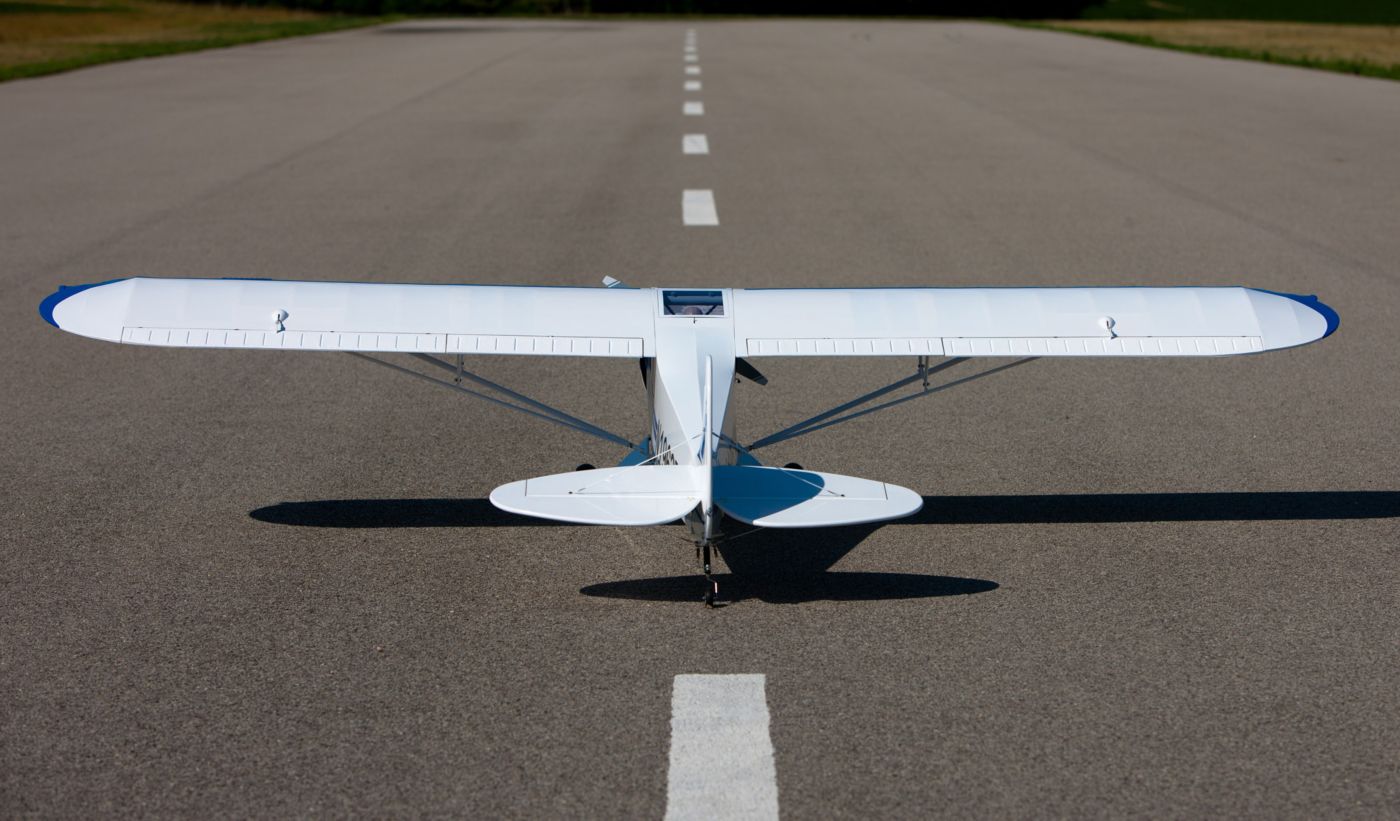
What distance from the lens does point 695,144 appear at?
22609 millimetres

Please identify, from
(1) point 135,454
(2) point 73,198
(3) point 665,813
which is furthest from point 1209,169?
(3) point 665,813

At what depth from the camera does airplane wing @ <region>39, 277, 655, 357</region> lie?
6.19 meters

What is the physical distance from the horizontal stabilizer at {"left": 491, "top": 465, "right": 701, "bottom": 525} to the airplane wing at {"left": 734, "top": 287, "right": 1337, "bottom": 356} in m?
1.07

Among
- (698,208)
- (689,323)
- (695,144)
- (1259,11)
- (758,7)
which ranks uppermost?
(689,323)

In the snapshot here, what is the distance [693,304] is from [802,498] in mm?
1450

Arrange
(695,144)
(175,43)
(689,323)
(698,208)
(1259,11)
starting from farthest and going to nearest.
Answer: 1. (1259,11)
2. (175,43)
3. (695,144)
4. (698,208)
5. (689,323)

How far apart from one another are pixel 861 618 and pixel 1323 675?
1.66 meters

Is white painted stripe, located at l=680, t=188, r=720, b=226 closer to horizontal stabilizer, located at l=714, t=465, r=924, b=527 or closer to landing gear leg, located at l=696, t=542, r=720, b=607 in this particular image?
landing gear leg, located at l=696, t=542, r=720, b=607

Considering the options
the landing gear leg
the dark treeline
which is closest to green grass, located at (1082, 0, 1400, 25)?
the dark treeline

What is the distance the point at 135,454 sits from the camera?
7957mm

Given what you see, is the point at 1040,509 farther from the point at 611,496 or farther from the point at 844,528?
the point at 611,496

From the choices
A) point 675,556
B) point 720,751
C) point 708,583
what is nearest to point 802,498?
point 708,583

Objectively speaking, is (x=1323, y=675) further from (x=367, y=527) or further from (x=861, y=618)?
(x=367, y=527)

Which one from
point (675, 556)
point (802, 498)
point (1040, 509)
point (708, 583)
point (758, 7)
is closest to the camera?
point (802, 498)
